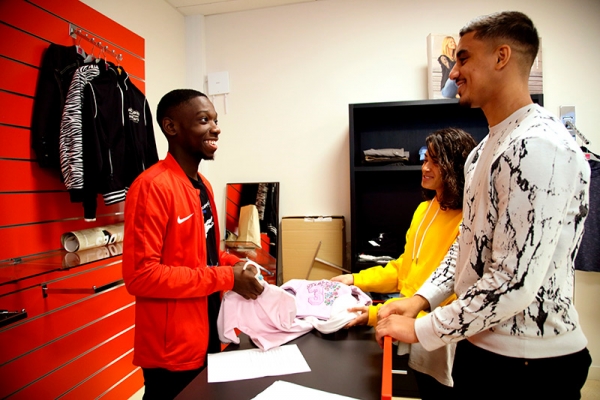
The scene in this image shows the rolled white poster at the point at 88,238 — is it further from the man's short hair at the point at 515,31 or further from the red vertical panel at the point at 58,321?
the man's short hair at the point at 515,31

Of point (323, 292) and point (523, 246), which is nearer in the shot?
point (523, 246)

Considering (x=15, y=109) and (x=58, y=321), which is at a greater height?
(x=15, y=109)

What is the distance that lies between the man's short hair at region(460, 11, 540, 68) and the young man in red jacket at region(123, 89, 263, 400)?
1.07 m

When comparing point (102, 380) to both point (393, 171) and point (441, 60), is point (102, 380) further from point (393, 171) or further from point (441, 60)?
point (441, 60)

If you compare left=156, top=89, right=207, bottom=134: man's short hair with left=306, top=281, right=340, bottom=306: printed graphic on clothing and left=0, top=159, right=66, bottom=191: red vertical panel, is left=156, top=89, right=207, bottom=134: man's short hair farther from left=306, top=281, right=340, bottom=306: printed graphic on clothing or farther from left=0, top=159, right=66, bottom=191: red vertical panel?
left=306, top=281, right=340, bottom=306: printed graphic on clothing

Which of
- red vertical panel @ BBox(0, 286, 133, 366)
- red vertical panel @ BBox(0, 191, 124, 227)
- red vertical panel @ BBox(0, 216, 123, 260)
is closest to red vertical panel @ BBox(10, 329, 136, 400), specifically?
red vertical panel @ BBox(0, 286, 133, 366)

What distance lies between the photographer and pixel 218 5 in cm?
324

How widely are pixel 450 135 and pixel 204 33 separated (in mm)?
2691

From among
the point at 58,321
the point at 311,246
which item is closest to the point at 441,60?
the point at 311,246

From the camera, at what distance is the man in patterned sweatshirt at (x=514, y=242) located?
2.71 ft

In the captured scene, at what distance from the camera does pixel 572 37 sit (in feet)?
9.50

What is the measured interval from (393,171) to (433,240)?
1.42m

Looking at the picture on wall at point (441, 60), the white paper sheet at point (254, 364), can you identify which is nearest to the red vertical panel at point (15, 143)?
the white paper sheet at point (254, 364)

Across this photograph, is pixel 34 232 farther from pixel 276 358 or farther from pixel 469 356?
pixel 469 356
